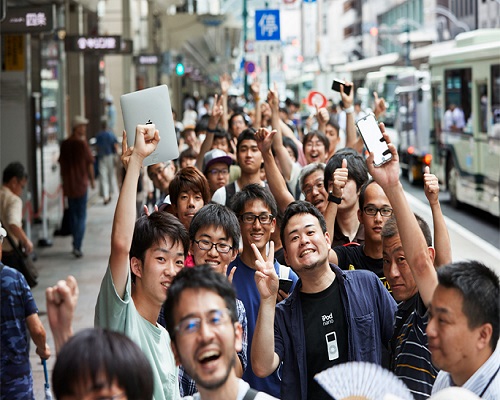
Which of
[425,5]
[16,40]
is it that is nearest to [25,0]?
[16,40]

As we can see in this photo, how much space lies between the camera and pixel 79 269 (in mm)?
14453

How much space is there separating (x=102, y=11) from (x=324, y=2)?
5637 inches

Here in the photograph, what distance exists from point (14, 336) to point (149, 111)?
4.93 ft

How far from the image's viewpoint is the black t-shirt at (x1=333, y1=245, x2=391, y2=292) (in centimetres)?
625

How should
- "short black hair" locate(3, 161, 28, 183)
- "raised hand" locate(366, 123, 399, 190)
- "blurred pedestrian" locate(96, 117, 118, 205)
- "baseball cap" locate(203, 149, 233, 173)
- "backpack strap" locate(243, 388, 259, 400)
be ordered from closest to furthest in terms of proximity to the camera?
"backpack strap" locate(243, 388, 259, 400), "raised hand" locate(366, 123, 399, 190), "baseball cap" locate(203, 149, 233, 173), "short black hair" locate(3, 161, 28, 183), "blurred pedestrian" locate(96, 117, 118, 205)

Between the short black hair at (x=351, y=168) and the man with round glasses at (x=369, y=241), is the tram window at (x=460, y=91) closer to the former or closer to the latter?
the short black hair at (x=351, y=168)

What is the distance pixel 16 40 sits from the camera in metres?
17.1

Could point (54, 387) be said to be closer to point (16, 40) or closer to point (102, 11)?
point (16, 40)

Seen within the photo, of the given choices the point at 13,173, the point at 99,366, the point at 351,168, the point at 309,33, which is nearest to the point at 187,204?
the point at 351,168

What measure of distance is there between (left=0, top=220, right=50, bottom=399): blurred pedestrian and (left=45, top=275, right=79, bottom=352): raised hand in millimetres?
2402

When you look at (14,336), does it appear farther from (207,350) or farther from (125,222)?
(207,350)

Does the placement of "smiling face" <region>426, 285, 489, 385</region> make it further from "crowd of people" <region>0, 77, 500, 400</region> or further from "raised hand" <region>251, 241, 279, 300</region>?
"raised hand" <region>251, 241, 279, 300</region>

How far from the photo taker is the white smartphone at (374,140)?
4.77 metres

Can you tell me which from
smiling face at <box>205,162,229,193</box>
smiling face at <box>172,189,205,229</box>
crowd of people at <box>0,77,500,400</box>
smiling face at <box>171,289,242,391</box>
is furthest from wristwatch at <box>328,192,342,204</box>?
smiling face at <box>171,289,242,391</box>
